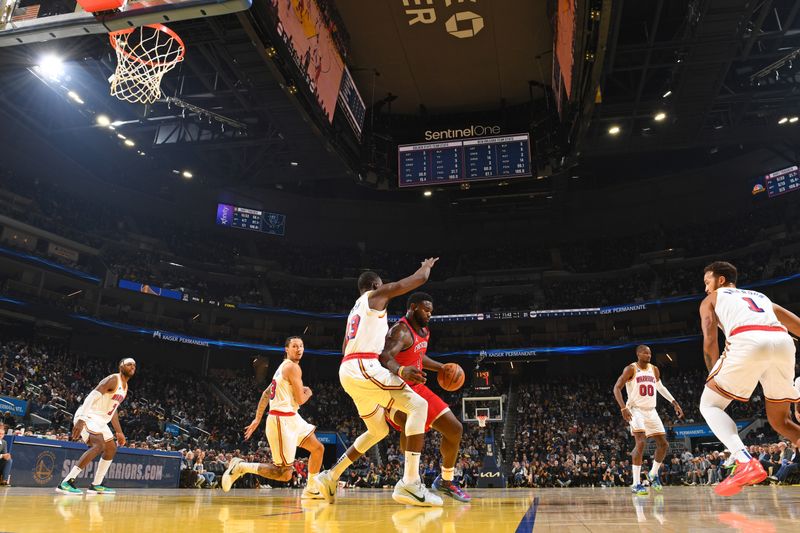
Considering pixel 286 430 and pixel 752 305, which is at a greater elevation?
pixel 752 305

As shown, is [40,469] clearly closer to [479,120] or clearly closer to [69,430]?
[69,430]

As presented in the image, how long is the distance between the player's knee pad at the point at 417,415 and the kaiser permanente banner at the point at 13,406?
1644 centimetres

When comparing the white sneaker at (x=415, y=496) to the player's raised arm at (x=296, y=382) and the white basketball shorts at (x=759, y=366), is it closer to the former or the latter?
the player's raised arm at (x=296, y=382)

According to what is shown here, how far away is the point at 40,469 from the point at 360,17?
12876mm

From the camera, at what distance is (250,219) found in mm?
31188

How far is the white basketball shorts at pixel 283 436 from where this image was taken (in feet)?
21.8

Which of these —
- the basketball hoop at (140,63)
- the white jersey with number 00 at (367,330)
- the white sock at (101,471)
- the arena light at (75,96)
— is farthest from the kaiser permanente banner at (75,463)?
the arena light at (75,96)

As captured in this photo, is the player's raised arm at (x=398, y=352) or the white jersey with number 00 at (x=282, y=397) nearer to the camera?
the player's raised arm at (x=398, y=352)

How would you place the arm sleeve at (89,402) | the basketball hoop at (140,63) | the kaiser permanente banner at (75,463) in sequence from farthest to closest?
the kaiser permanente banner at (75,463), the basketball hoop at (140,63), the arm sleeve at (89,402)

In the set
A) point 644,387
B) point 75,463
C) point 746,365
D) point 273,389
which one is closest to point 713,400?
point 746,365

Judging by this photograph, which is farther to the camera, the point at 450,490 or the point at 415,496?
the point at 450,490

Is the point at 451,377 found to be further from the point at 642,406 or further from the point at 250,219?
the point at 250,219

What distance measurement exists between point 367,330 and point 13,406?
1659 centimetres

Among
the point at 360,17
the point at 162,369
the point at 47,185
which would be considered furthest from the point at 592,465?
the point at 47,185
